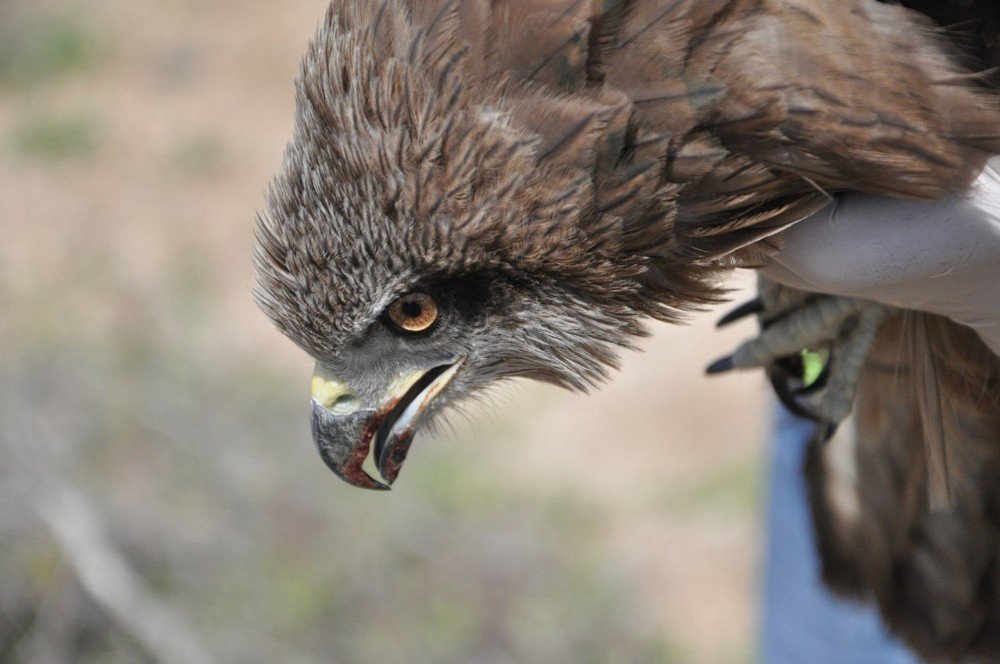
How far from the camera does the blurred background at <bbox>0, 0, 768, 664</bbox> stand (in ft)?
12.6

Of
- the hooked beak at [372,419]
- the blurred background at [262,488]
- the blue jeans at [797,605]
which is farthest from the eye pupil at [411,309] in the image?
the blue jeans at [797,605]

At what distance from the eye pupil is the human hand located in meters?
0.48

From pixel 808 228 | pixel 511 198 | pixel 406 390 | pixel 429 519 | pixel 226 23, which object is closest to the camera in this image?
pixel 511 198

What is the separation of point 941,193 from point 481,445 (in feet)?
13.9

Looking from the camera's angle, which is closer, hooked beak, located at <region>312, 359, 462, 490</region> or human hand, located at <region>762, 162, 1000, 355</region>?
human hand, located at <region>762, 162, 1000, 355</region>

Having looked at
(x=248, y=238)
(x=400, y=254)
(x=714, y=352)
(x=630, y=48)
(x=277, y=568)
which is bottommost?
(x=714, y=352)

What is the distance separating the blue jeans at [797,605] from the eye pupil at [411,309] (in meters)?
1.11

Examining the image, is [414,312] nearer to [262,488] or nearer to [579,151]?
[579,151]

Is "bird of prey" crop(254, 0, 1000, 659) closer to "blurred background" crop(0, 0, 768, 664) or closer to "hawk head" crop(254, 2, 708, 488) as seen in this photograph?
"hawk head" crop(254, 2, 708, 488)

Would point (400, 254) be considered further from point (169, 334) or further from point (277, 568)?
point (169, 334)

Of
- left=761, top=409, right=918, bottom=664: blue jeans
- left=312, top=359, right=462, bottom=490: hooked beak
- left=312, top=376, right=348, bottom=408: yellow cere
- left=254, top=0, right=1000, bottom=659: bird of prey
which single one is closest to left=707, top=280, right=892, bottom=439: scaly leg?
left=761, top=409, right=918, bottom=664: blue jeans

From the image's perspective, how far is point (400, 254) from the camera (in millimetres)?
1403

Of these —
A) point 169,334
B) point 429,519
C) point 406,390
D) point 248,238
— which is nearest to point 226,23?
point 248,238

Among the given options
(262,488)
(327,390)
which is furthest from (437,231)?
(262,488)
